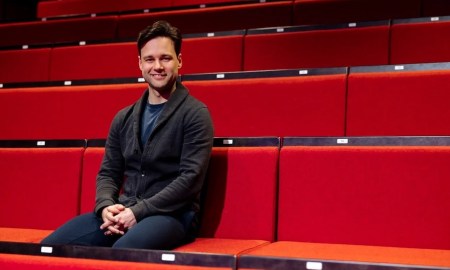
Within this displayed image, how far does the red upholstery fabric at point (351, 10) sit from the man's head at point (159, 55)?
23.3 inches

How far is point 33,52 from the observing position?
1261 mm

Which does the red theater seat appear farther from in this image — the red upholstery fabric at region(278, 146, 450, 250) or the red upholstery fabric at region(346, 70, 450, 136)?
the red upholstery fabric at region(346, 70, 450, 136)

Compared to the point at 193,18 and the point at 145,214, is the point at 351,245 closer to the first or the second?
the point at 145,214

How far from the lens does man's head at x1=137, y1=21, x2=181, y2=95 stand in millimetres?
684

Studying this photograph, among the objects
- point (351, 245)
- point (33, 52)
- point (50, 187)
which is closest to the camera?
point (351, 245)

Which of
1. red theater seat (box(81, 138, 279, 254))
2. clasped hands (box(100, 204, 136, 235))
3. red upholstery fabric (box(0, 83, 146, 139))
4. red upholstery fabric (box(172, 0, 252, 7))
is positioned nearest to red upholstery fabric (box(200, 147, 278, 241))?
red theater seat (box(81, 138, 279, 254))

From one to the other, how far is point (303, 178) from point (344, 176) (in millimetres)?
42

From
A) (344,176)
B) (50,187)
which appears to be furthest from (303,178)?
(50,187)

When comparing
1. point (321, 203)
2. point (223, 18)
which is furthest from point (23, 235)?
point (223, 18)

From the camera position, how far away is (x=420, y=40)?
98cm

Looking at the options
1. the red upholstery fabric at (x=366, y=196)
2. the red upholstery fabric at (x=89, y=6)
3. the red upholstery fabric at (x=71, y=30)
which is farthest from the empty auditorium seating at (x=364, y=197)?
the red upholstery fabric at (x=89, y=6)

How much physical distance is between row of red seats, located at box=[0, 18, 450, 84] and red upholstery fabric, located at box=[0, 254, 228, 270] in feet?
1.84

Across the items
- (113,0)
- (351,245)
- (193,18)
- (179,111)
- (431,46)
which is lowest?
(351,245)

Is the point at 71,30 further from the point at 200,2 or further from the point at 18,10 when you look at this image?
the point at 18,10
